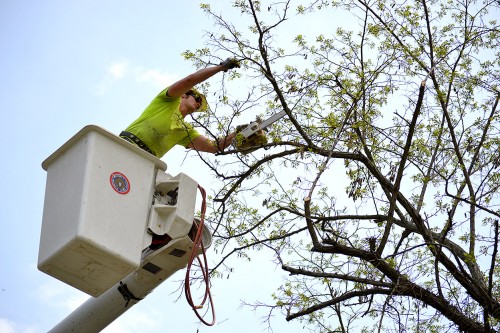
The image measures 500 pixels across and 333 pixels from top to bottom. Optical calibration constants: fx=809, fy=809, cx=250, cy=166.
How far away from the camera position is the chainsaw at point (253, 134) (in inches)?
260

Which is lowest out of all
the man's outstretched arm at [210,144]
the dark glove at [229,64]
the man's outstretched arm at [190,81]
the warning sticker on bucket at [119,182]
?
the warning sticker on bucket at [119,182]

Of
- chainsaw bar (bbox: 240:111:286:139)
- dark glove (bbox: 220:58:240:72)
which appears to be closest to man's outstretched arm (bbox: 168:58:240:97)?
dark glove (bbox: 220:58:240:72)

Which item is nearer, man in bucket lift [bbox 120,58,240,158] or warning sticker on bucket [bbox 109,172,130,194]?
warning sticker on bucket [bbox 109,172,130,194]

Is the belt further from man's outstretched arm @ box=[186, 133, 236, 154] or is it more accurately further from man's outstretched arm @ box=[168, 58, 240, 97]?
man's outstretched arm @ box=[186, 133, 236, 154]

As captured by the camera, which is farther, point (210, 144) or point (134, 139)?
point (210, 144)

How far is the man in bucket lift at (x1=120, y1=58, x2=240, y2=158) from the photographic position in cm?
574

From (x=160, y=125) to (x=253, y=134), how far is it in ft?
3.62

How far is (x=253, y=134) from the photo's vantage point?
22.0 feet

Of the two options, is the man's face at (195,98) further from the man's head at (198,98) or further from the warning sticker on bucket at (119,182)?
the warning sticker on bucket at (119,182)

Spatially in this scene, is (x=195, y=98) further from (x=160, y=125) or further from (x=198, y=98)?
(x=160, y=125)

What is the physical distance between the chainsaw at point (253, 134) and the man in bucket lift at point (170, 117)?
15.0 inches

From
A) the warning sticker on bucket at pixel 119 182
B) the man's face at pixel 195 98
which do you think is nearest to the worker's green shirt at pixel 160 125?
the man's face at pixel 195 98

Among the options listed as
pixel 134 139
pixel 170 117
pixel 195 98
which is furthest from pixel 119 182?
pixel 195 98

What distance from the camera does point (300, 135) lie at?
25.0 ft
